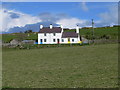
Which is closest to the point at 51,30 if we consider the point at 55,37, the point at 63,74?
the point at 55,37

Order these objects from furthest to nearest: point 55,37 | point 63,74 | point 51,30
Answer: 1. point 51,30
2. point 55,37
3. point 63,74

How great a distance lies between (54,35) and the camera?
248 ft

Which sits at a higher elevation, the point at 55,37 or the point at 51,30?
the point at 51,30

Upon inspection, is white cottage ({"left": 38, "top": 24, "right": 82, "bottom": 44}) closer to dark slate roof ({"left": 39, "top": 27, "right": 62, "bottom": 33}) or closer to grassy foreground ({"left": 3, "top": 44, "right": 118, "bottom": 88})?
dark slate roof ({"left": 39, "top": 27, "right": 62, "bottom": 33})

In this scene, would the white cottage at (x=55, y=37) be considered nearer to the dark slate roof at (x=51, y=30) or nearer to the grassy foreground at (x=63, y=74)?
the dark slate roof at (x=51, y=30)

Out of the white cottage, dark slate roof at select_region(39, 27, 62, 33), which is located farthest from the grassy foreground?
dark slate roof at select_region(39, 27, 62, 33)

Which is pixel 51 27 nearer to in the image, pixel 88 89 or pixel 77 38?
pixel 77 38

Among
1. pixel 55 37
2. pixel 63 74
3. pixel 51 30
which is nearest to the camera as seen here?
pixel 63 74

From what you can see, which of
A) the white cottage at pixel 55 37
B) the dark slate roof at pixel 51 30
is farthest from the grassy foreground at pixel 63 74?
the dark slate roof at pixel 51 30

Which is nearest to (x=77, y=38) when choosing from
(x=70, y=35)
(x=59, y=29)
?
(x=70, y=35)

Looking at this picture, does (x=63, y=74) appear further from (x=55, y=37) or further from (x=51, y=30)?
(x=51, y=30)

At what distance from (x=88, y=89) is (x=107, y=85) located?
1.08 meters

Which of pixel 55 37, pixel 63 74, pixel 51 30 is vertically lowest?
pixel 63 74

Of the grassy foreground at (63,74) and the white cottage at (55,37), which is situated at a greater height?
the white cottage at (55,37)
